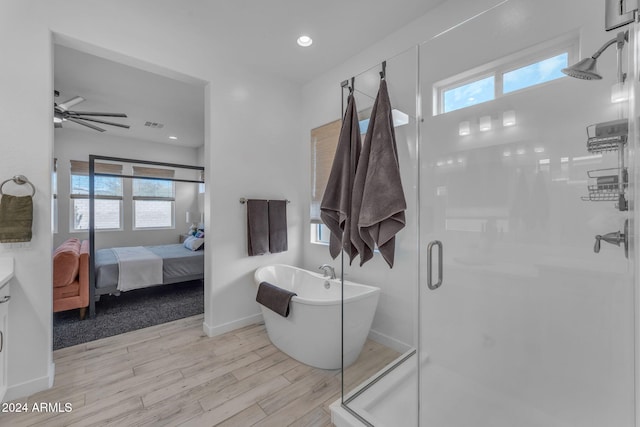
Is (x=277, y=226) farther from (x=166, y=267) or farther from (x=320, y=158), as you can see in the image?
(x=166, y=267)

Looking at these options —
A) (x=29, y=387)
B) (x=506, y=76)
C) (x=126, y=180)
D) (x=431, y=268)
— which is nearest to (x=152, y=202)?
(x=126, y=180)

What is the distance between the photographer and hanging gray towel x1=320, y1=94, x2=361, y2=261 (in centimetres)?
168

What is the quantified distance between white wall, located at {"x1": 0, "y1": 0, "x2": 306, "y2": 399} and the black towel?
1.98 ft

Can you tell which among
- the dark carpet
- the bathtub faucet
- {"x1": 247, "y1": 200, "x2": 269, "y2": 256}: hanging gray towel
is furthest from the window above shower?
the dark carpet

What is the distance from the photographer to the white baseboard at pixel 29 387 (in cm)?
171

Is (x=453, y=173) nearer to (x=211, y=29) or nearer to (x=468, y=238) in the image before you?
(x=468, y=238)

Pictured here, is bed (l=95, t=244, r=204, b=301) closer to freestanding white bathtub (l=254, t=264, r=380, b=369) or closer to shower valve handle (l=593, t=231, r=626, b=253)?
freestanding white bathtub (l=254, t=264, r=380, b=369)

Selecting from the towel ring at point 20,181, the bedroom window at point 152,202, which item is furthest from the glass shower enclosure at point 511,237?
the bedroom window at point 152,202

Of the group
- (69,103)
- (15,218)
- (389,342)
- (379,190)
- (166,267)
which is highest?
(69,103)

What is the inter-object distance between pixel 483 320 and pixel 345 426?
1130mm

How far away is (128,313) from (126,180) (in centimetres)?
320

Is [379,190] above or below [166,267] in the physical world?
above

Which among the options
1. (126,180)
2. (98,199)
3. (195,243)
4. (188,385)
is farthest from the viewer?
(126,180)

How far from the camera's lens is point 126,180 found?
17.3ft
